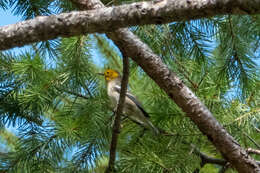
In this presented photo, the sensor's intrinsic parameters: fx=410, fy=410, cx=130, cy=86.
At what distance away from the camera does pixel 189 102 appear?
1.63 meters

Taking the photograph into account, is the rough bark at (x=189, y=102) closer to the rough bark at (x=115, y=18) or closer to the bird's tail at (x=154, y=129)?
the bird's tail at (x=154, y=129)

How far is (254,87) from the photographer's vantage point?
194 centimetres

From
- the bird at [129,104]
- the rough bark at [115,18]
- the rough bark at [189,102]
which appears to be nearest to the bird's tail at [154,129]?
the bird at [129,104]

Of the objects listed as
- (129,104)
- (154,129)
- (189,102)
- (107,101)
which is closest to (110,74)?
(129,104)

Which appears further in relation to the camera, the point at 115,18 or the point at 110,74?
the point at 110,74

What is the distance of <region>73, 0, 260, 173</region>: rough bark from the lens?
1588 millimetres

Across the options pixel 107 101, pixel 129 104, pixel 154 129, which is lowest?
pixel 154 129

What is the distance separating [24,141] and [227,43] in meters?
1.07

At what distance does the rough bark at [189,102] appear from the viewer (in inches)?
62.5

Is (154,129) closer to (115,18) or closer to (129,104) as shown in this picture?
(115,18)

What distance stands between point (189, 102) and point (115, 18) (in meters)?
0.68

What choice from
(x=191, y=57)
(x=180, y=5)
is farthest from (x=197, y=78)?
(x=180, y=5)

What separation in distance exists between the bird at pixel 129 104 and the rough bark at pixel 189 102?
380 millimetres

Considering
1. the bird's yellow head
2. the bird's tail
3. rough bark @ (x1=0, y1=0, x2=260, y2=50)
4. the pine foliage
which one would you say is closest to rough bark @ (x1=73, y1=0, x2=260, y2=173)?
the pine foliage
